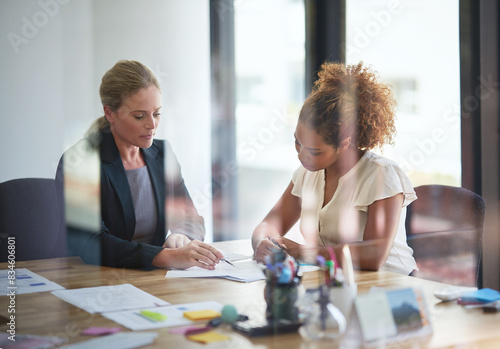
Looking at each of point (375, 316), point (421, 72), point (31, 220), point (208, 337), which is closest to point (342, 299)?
point (375, 316)

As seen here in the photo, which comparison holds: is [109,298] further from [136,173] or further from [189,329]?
[136,173]

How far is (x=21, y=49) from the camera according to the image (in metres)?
2.69

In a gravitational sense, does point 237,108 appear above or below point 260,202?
above

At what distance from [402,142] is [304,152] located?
1.06 m

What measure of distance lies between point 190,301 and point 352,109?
3.15 feet

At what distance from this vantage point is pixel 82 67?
284 cm

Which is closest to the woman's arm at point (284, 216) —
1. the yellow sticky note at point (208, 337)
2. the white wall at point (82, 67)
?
the yellow sticky note at point (208, 337)

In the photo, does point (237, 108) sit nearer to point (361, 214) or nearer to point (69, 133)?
point (69, 133)

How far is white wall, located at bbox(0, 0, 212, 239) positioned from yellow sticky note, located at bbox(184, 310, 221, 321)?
1820 millimetres

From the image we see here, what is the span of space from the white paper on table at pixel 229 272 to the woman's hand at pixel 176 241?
0.83ft

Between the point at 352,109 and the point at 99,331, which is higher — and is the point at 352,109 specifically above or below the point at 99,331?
above

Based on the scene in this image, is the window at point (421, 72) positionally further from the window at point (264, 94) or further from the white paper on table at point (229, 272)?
the white paper on table at point (229, 272)

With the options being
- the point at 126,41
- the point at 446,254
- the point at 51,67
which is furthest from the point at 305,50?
the point at 446,254

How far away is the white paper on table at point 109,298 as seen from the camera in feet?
4.05
